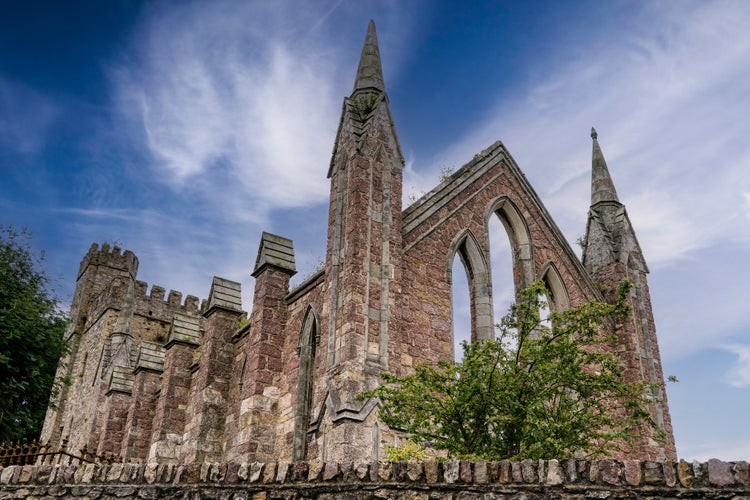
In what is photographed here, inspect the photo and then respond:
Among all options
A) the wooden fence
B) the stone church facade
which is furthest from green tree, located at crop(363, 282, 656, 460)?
the wooden fence

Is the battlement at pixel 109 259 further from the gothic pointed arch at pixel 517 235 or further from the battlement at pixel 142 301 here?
the gothic pointed arch at pixel 517 235

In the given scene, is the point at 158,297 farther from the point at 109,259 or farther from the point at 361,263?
the point at 361,263

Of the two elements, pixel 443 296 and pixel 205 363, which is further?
pixel 205 363

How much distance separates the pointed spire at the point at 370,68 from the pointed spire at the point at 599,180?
776cm

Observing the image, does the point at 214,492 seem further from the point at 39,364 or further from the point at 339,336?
the point at 39,364

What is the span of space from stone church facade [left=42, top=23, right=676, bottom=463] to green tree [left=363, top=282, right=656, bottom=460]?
159 centimetres

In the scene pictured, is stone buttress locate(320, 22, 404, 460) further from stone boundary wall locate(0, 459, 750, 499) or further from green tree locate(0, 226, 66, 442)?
green tree locate(0, 226, 66, 442)

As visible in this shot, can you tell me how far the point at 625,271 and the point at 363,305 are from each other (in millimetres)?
8865

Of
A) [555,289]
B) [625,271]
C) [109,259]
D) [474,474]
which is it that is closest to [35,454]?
[474,474]

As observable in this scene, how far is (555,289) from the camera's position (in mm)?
16453

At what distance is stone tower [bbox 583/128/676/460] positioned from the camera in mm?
16219

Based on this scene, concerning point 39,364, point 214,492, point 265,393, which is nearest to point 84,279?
point 39,364

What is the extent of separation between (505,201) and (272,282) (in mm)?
5933

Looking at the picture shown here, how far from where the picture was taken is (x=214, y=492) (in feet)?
18.9
